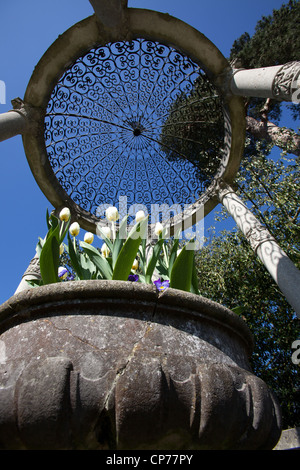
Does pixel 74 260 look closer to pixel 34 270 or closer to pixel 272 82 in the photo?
pixel 34 270

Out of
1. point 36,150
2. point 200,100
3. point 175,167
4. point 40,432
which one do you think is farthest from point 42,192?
point 40,432

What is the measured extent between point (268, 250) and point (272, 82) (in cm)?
214

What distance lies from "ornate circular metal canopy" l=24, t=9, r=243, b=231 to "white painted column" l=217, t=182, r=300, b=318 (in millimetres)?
464

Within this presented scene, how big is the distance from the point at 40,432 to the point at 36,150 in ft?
17.1

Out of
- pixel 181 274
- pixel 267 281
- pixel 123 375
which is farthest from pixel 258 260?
pixel 123 375

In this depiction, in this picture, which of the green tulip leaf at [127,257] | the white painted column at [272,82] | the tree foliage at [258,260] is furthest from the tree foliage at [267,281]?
the green tulip leaf at [127,257]

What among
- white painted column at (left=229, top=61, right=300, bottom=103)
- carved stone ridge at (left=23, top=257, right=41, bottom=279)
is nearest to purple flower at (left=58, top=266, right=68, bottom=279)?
carved stone ridge at (left=23, top=257, right=41, bottom=279)

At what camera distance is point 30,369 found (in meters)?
1.57

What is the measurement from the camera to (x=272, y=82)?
14.3ft

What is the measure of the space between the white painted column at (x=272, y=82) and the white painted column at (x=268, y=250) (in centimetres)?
163

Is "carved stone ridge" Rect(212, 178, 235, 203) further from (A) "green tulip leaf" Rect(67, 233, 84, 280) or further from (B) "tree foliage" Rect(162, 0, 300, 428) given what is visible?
(A) "green tulip leaf" Rect(67, 233, 84, 280)

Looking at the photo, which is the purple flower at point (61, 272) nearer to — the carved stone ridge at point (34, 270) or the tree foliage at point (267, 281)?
the carved stone ridge at point (34, 270)

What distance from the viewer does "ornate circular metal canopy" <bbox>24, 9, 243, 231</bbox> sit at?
5816 mm

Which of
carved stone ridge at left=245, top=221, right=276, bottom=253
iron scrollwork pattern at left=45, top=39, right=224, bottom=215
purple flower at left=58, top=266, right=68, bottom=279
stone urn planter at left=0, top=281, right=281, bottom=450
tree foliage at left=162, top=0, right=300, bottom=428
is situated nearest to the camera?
stone urn planter at left=0, top=281, right=281, bottom=450
